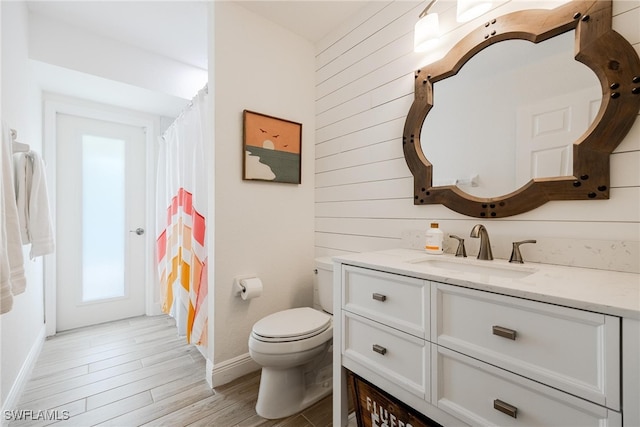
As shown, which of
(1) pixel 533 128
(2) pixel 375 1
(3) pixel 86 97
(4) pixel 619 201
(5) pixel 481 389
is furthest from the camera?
(3) pixel 86 97

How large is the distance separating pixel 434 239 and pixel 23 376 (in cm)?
260

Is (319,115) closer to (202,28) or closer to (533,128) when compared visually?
(202,28)

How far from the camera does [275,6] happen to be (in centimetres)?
186

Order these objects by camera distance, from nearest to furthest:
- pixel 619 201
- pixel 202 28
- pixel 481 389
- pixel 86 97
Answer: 1. pixel 481 389
2. pixel 619 201
3. pixel 202 28
4. pixel 86 97

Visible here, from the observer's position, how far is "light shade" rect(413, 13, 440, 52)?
53.5 inches

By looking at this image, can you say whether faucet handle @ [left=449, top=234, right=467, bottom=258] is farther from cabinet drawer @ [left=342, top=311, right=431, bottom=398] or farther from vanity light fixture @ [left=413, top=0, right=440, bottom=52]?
vanity light fixture @ [left=413, top=0, right=440, bottom=52]

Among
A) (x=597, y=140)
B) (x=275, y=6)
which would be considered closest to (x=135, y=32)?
(x=275, y=6)

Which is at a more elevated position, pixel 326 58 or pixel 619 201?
pixel 326 58

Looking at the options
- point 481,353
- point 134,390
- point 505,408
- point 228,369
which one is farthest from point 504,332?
point 134,390

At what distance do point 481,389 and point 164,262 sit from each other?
2747 millimetres

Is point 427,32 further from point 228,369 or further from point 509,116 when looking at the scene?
point 228,369

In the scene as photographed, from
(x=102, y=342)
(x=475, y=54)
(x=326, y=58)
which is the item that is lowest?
(x=102, y=342)

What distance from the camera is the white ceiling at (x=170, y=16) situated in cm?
186

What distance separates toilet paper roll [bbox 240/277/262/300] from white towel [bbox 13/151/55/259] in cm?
111
